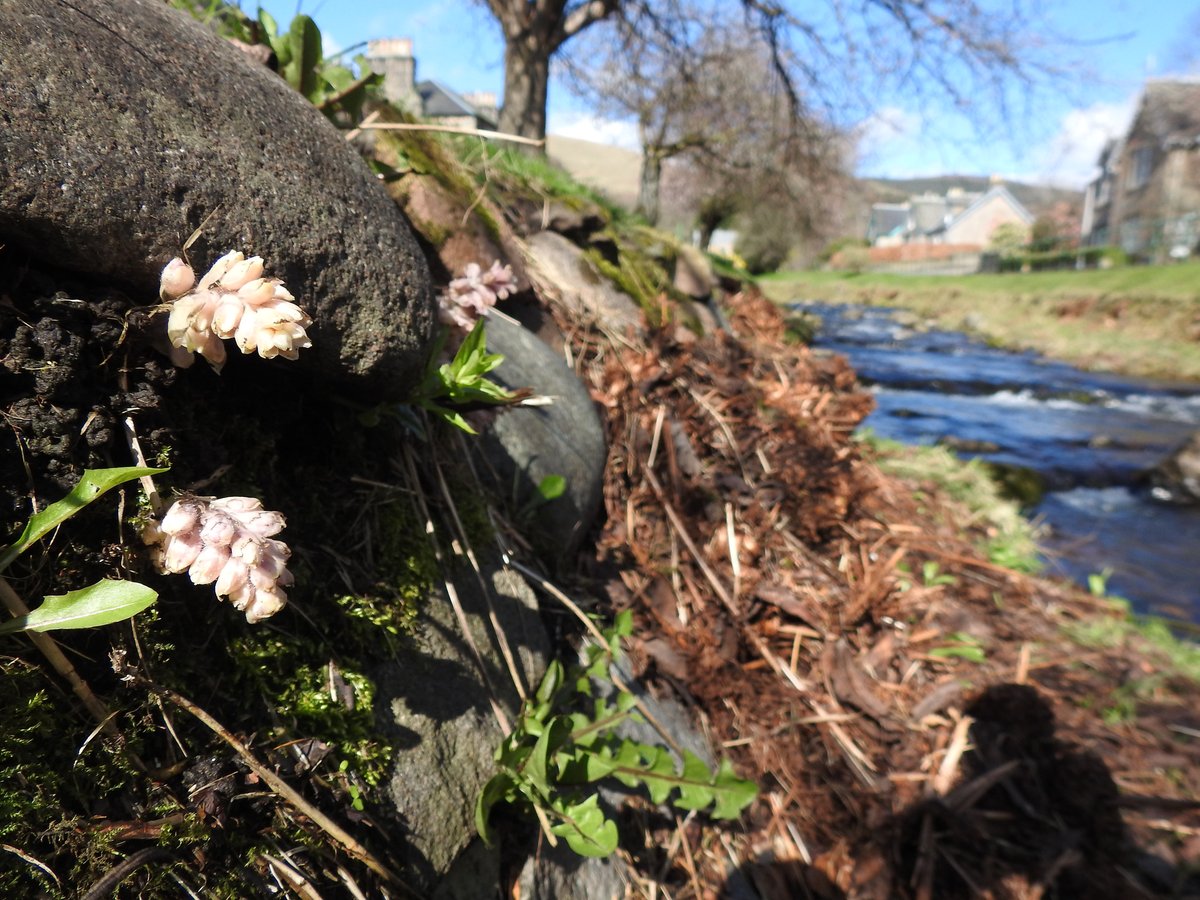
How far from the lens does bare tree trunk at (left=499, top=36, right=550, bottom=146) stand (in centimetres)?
1098

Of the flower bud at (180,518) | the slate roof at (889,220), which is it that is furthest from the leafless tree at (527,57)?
the slate roof at (889,220)

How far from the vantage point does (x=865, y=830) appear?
2.23 metres

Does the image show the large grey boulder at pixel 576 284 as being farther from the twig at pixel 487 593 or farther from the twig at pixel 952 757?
the twig at pixel 952 757

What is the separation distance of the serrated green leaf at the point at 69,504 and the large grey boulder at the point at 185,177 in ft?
1.37

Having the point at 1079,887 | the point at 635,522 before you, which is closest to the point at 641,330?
the point at 635,522

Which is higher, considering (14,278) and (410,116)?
(410,116)

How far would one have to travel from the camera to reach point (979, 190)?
429 ft

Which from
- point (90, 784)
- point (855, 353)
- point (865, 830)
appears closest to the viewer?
point (90, 784)

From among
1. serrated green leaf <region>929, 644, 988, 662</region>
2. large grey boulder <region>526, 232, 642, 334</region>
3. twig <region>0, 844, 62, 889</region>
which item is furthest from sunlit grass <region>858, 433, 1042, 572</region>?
twig <region>0, 844, 62, 889</region>

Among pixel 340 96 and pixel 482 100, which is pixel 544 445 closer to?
pixel 340 96

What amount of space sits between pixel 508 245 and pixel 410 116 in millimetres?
919

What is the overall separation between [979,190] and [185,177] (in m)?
155

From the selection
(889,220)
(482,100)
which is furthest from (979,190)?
(482,100)

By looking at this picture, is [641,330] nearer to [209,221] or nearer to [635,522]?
[635,522]
